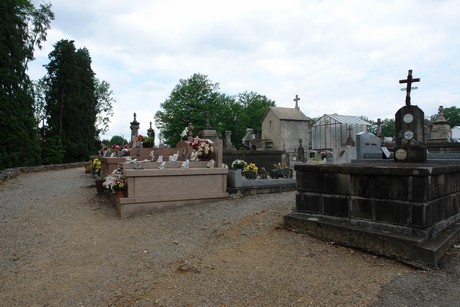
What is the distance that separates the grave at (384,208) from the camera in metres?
3.71

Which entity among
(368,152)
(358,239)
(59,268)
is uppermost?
(368,152)

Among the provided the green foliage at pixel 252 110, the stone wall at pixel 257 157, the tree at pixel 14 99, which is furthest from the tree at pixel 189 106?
the stone wall at pixel 257 157

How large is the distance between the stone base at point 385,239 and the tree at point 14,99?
64.7 ft

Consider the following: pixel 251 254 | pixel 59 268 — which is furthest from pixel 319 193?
pixel 59 268

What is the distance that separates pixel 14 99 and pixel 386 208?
72.3ft

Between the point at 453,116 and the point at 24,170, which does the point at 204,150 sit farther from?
the point at 453,116

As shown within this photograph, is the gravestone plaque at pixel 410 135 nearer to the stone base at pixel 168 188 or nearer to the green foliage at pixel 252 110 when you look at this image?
the stone base at pixel 168 188

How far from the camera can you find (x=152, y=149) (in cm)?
1171

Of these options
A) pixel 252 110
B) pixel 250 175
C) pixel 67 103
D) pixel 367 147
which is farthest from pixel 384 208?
pixel 252 110

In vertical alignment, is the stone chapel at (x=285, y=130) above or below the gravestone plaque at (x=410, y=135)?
above

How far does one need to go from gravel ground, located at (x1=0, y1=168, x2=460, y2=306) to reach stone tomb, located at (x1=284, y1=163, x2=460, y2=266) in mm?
190

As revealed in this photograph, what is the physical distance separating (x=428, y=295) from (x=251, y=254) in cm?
193

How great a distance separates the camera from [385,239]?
3.81 m

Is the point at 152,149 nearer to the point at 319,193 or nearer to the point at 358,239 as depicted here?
the point at 319,193
